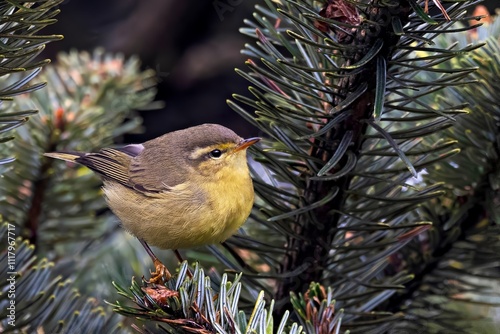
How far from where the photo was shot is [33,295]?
132cm

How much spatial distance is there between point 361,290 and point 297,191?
0.26 meters

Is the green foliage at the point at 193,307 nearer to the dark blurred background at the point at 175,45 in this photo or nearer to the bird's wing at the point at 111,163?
the bird's wing at the point at 111,163

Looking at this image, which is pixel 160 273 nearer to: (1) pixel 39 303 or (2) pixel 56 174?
(1) pixel 39 303

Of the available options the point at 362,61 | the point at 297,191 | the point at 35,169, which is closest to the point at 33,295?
the point at 35,169

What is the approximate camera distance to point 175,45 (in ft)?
12.4

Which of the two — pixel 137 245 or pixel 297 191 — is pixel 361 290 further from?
pixel 137 245

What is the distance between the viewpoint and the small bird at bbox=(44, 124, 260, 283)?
1.55m

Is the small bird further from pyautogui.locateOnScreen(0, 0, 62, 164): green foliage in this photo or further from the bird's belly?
pyautogui.locateOnScreen(0, 0, 62, 164): green foliage

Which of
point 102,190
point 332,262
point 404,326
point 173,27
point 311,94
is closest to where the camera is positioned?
point 311,94

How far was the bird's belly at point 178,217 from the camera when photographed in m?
1.51

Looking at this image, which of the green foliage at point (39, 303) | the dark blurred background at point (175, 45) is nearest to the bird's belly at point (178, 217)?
the green foliage at point (39, 303)

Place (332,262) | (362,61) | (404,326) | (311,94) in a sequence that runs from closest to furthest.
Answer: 1. (362,61)
2. (311,94)
3. (332,262)
4. (404,326)

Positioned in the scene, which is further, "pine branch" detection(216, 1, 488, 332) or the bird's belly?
the bird's belly

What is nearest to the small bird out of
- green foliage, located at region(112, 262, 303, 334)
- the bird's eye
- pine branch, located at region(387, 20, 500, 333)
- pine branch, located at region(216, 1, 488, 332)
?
the bird's eye
